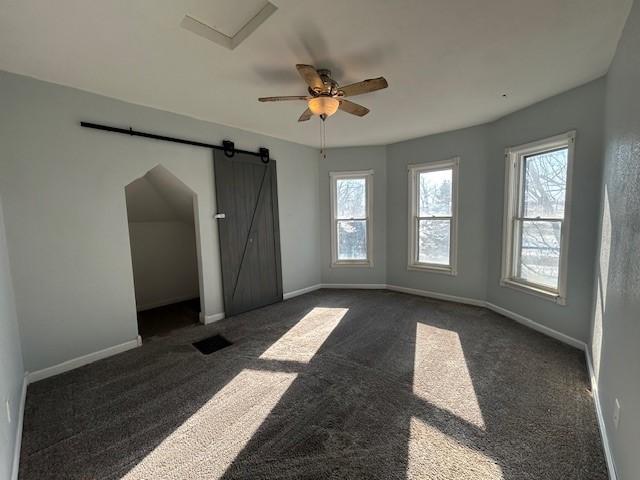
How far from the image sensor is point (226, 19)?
1707 millimetres

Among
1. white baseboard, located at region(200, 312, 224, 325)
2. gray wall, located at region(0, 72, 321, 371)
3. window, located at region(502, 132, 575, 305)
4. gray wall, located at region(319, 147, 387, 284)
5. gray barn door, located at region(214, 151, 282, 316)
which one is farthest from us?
gray wall, located at region(319, 147, 387, 284)

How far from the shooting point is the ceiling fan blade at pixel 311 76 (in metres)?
1.86

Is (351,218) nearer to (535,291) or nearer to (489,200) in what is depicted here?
(489,200)

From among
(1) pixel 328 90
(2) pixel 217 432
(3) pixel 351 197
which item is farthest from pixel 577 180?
(2) pixel 217 432

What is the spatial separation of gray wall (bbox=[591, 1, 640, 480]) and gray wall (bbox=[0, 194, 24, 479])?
296 cm

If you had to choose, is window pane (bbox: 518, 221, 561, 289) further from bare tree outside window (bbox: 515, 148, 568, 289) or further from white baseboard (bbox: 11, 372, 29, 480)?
white baseboard (bbox: 11, 372, 29, 480)

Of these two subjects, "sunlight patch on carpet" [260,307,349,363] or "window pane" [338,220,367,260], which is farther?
"window pane" [338,220,367,260]

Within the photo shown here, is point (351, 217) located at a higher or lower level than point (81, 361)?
higher

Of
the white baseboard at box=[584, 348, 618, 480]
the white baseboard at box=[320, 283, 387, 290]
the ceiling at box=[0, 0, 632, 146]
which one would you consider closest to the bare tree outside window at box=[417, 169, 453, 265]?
the white baseboard at box=[320, 283, 387, 290]

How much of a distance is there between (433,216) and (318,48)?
3243 mm

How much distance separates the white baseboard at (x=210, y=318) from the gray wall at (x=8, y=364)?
64.4 inches

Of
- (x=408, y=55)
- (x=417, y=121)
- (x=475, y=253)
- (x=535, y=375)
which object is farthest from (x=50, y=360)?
(x=475, y=253)

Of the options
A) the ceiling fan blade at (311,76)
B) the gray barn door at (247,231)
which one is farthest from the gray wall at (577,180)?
the gray barn door at (247,231)

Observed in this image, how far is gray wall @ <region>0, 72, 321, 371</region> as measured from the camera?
2318 millimetres
